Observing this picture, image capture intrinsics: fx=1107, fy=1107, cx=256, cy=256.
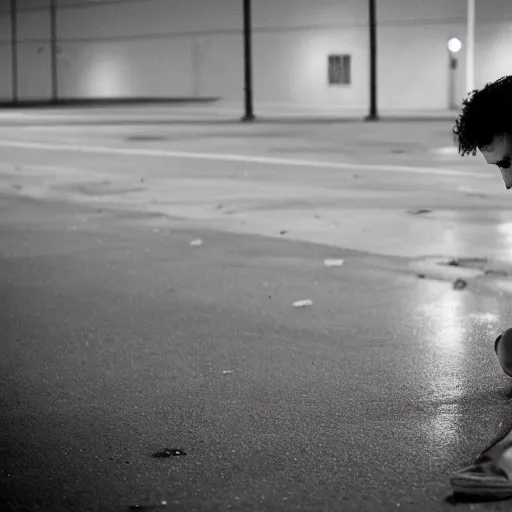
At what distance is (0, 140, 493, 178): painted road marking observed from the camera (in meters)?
16.2

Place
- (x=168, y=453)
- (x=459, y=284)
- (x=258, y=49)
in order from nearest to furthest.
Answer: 1. (x=168, y=453)
2. (x=459, y=284)
3. (x=258, y=49)

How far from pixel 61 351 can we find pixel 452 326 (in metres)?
2.14

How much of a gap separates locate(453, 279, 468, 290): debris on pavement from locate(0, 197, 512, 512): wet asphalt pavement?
110 mm

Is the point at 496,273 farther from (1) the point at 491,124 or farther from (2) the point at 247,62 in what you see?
(2) the point at 247,62

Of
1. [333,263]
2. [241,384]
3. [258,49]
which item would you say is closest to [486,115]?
[241,384]

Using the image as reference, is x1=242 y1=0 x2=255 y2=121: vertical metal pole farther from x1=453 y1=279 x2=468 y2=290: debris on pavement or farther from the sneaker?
the sneaker

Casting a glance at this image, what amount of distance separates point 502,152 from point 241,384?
171 centimetres

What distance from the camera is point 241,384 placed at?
4.96 metres

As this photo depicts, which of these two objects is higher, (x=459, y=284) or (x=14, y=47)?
(x=14, y=47)

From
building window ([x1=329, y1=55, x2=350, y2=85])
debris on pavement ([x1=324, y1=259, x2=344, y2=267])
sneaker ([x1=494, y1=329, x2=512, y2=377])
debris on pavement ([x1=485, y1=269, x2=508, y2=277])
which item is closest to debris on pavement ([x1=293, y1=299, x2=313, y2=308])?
debris on pavement ([x1=324, y1=259, x2=344, y2=267])

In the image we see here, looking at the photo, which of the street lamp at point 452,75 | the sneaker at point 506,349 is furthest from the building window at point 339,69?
the sneaker at point 506,349

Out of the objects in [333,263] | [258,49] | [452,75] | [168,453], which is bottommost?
[168,453]

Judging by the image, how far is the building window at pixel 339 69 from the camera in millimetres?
48438

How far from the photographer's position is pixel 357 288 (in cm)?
725
